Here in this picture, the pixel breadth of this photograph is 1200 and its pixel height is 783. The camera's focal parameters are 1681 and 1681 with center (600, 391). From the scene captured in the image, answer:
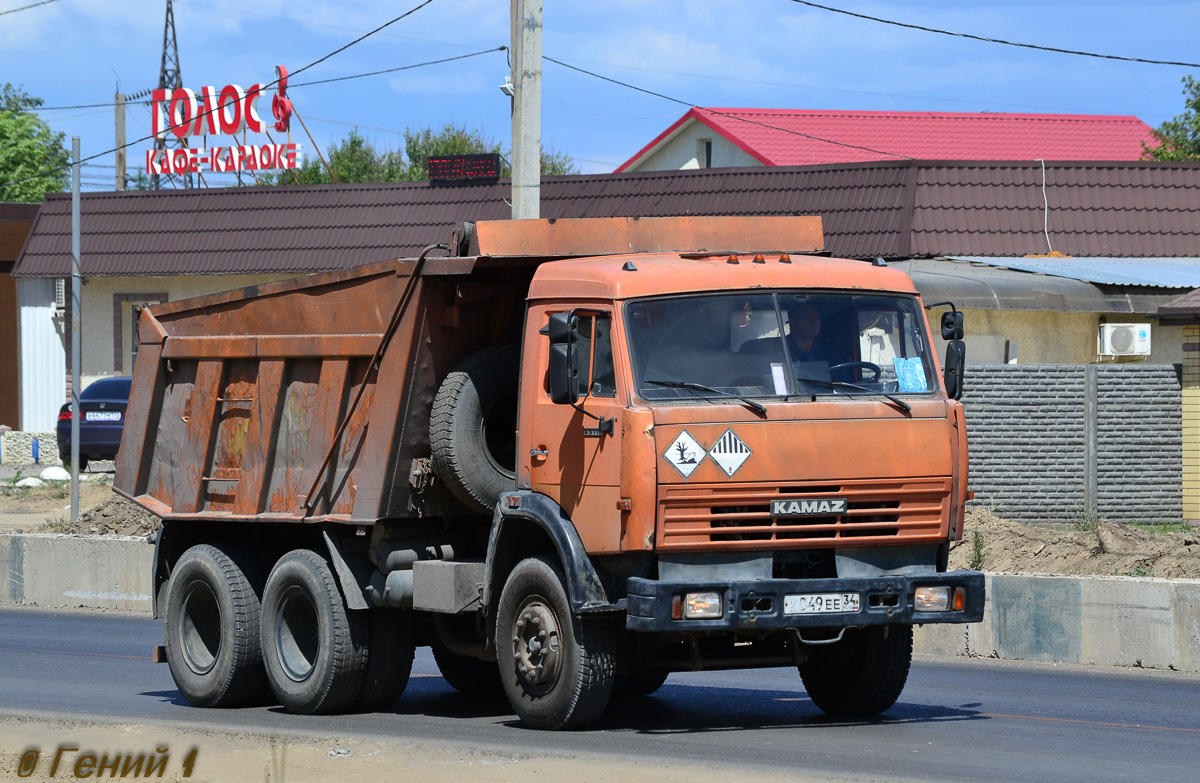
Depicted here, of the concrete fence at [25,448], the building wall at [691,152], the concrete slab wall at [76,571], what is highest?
the building wall at [691,152]

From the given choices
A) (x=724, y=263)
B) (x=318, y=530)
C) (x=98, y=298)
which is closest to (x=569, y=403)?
(x=724, y=263)

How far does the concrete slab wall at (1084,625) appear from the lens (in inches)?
512

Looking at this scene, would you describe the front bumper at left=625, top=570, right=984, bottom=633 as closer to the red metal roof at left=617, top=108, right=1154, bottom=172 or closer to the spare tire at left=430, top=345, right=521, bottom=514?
the spare tire at left=430, top=345, right=521, bottom=514

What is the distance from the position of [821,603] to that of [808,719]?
1662 mm

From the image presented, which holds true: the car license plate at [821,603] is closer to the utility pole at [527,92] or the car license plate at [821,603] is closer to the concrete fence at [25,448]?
the utility pole at [527,92]

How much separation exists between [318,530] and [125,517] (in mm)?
11575

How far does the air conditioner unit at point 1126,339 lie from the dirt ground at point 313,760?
585 inches

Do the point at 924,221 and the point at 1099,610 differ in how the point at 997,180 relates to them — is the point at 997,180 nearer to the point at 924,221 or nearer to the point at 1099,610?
the point at 924,221

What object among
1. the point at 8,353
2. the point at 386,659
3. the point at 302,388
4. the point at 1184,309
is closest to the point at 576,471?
the point at 386,659

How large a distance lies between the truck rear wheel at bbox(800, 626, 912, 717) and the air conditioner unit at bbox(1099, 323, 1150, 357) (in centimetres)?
1259

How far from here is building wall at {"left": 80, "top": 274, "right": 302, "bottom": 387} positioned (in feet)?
114

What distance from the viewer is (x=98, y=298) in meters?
35.3

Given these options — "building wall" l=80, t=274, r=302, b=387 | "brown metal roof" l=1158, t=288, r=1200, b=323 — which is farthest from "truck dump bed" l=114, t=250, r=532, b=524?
"building wall" l=80, t=274, r=302, b=387

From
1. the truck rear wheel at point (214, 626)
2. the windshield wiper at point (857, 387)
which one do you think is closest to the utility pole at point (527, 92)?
the truck rear wheel at point (214, 626)
